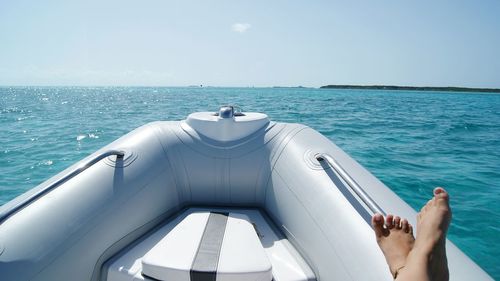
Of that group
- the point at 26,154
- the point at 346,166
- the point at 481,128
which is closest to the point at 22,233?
the point at 346,166

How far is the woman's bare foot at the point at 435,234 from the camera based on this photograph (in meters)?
0.80

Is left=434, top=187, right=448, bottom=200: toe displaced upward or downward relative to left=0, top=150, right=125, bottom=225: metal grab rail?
upward

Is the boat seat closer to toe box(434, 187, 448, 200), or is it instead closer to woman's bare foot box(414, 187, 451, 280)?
woman's bare foot box(414, 187, 451, 280)

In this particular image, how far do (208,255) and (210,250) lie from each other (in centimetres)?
4

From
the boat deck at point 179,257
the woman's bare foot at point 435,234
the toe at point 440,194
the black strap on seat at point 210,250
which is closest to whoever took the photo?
the woman's bare foot at point 435,234

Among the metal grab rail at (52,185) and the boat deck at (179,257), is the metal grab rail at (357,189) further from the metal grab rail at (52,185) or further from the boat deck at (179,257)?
the metal grab rail at (52,185)

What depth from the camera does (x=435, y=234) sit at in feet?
2.89

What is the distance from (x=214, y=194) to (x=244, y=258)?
2.51 feet

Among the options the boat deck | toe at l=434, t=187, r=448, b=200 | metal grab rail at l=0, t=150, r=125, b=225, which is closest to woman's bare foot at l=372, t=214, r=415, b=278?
toe at l=434, t=187, r=448, b=200

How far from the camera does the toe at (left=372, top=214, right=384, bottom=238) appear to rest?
101cm

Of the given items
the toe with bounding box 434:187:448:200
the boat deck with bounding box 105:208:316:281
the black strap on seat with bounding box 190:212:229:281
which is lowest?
the boat deck with bounding box 105:208:316:281

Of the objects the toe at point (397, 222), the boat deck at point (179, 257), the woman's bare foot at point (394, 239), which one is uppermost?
the toe at point (397, 222)

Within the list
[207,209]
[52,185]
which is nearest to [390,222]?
[207,209]

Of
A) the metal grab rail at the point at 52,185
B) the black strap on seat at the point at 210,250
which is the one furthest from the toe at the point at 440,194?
the metal grab rail at the point at 52,185
